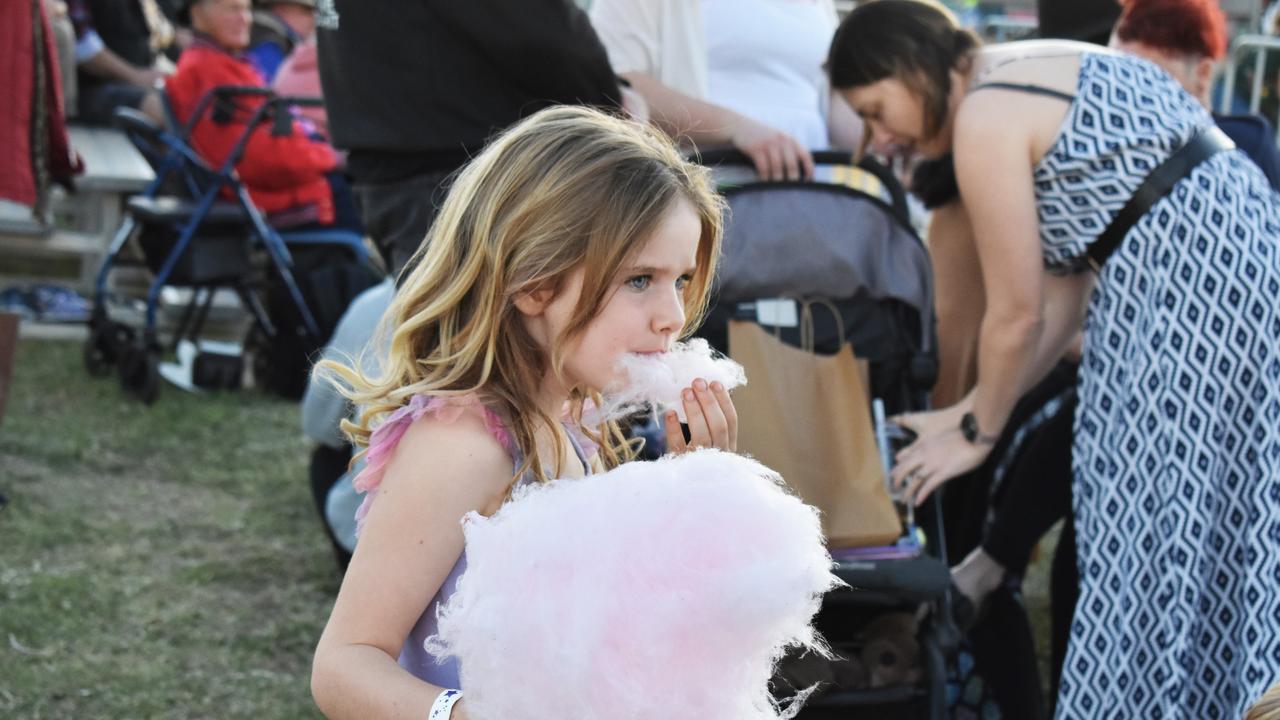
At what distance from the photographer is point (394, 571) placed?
1.44 metres

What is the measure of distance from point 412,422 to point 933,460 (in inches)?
63.4

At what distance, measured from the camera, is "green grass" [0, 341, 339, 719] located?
3141mm

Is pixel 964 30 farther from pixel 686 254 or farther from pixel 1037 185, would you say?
pixel 686 254

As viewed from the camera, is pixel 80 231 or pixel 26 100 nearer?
pixel 26 100

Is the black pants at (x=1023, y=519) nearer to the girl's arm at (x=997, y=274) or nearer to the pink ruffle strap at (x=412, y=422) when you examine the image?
the girl's arm at (x=997, y=274)

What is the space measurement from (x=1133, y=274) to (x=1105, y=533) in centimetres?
52

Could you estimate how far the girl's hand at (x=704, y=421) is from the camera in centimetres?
153

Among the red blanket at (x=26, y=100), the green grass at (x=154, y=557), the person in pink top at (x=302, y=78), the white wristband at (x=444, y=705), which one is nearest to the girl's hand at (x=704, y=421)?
the white wristband at (x=444, y=705)

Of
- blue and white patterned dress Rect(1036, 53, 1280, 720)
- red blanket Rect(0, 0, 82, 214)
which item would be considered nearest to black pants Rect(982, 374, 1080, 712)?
blue and white patterned dress Rect(1036, 53, 1280, 720)

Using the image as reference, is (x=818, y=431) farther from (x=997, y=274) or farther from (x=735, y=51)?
(x=735, y=51)

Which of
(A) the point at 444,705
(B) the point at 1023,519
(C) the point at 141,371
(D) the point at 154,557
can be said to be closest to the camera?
(A) the point at 444,705

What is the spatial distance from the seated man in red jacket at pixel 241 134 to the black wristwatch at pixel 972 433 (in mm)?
3974

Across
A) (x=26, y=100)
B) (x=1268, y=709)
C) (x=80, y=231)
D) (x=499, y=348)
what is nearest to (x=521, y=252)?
(x=499, y=348)

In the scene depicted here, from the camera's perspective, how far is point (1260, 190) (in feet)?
8.98
